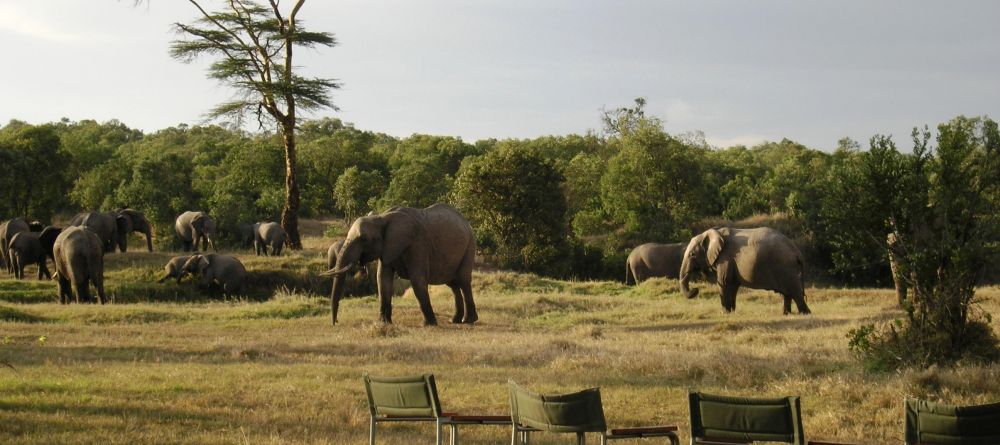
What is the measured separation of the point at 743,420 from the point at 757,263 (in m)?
17.8

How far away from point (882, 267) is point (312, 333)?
33.4 m

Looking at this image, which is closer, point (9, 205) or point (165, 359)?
point (165, 359)

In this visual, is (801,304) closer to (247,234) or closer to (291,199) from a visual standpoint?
(291,199)

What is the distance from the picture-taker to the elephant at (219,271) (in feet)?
Result: 111

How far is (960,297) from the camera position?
14.2 m

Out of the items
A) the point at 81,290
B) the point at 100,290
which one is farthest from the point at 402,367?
the point at 81,290

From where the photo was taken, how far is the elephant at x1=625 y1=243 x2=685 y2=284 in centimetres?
4106

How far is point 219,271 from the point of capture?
33844 mm

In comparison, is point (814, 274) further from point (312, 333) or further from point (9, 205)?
point (9, 205)

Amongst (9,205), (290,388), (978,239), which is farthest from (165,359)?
(9,205)

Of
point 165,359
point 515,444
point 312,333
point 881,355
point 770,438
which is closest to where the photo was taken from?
point 770,438

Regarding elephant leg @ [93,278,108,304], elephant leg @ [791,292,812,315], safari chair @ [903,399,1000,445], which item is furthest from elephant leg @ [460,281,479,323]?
safari chair @ [903,399,1000,445]

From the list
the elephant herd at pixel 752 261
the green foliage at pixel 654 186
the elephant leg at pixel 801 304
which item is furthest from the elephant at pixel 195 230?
the elephant leg at pixel 801 304

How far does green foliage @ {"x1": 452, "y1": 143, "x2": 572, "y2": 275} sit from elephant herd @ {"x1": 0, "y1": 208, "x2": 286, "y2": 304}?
8.97m
